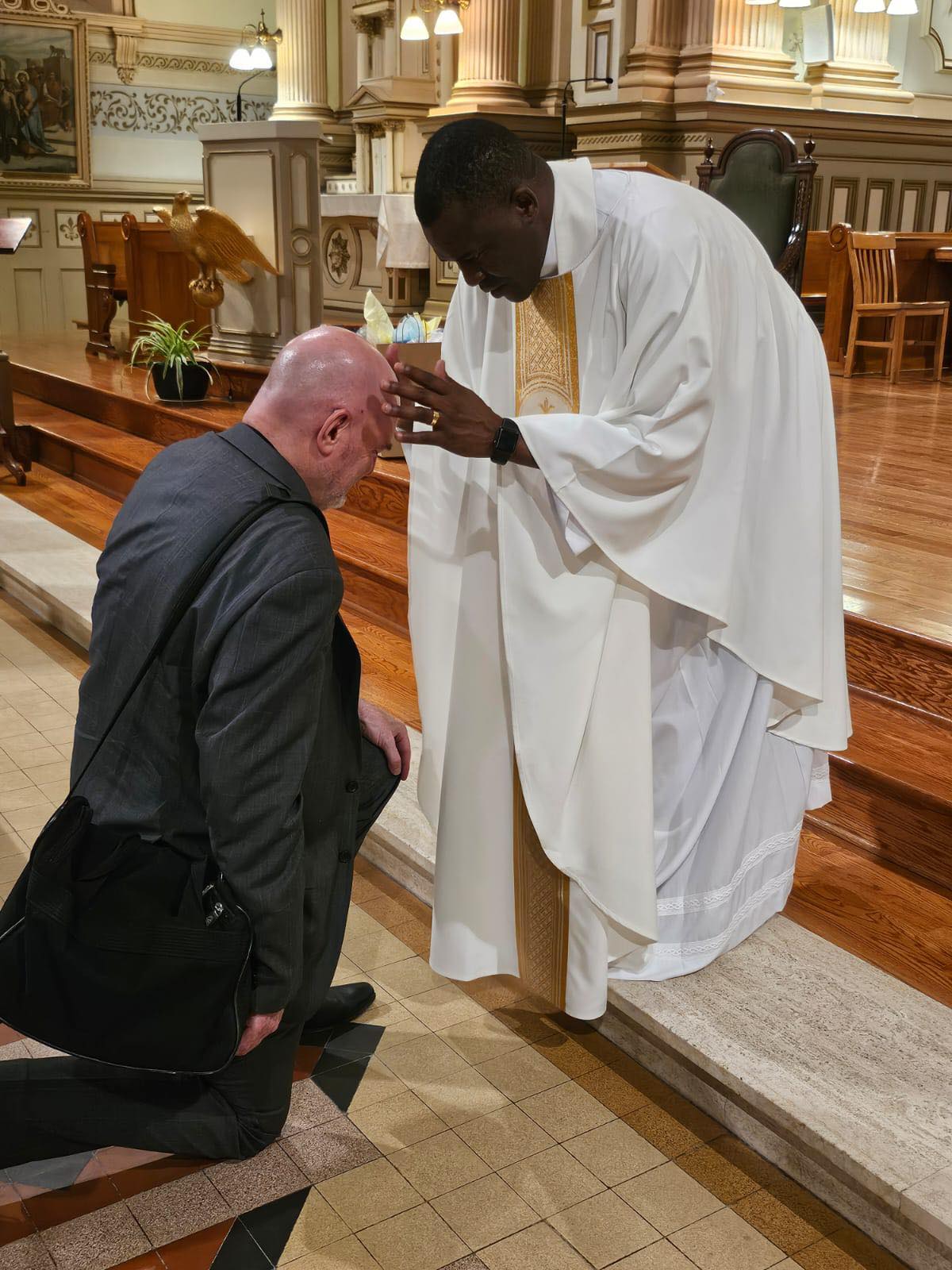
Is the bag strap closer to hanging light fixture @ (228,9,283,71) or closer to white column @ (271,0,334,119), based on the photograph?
white column @ (271,0,334,119)

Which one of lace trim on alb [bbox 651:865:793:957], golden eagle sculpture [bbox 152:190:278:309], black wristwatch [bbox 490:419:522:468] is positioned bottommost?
lace trim on alb [bbox 651:865:793:957]

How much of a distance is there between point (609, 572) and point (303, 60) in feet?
39.9

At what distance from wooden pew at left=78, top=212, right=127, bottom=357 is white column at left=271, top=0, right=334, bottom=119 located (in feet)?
10.8

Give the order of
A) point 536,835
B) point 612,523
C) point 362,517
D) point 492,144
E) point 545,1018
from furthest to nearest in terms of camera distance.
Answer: point 362,517 → point 545,1018 → point 536,835 → point 612,523 → point 492,144

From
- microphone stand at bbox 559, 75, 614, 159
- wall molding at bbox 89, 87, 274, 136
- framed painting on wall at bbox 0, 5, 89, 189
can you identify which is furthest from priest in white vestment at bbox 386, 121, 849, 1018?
wall molding at bbox 89, 87, 274, 136

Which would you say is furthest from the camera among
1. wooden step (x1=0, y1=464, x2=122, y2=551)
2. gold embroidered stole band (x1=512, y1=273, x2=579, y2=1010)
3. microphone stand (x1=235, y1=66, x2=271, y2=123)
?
microphone stand (x1=235, y1=66, x2=271, y2=123)

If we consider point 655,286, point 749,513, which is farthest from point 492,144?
Answer: point 749,513

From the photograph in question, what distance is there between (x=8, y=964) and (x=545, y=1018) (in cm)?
114

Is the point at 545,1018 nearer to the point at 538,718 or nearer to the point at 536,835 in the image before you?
the point at 536,835

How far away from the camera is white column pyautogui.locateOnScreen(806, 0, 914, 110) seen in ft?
30.2

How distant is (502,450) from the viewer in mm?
1924

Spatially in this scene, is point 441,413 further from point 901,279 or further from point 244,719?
point 901,279

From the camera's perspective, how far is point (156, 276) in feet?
31.6

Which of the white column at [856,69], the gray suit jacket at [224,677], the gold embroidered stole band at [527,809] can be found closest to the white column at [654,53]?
the white column at [856,69]
